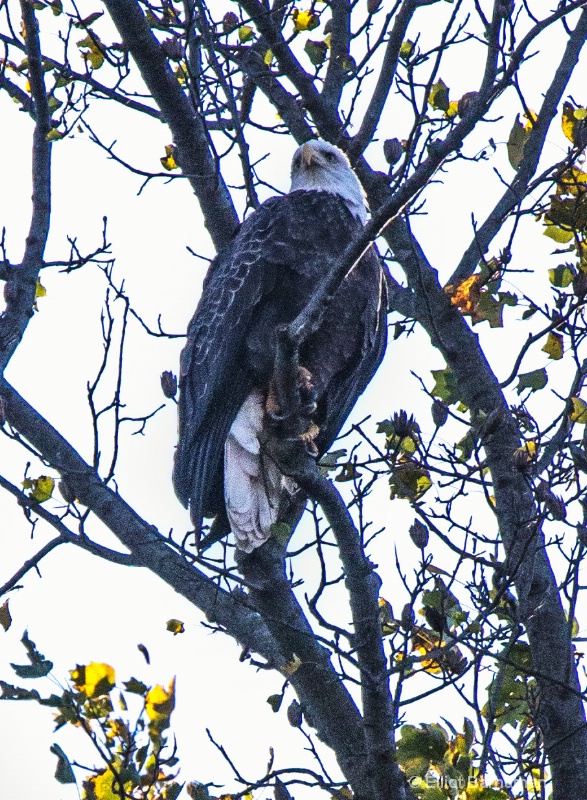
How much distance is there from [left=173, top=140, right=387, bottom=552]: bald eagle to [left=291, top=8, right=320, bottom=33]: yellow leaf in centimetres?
67

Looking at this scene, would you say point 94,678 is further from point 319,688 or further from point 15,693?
point 319,688

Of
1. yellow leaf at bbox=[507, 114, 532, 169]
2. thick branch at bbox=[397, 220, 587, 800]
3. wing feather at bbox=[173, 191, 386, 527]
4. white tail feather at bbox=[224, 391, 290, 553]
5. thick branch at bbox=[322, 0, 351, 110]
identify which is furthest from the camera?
thick branch at bbox=[322, 0, 351, 110]

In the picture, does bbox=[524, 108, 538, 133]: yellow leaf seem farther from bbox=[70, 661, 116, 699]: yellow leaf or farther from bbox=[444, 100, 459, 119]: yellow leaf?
bbox=[70, 661, 116, 699]: yellow leaf

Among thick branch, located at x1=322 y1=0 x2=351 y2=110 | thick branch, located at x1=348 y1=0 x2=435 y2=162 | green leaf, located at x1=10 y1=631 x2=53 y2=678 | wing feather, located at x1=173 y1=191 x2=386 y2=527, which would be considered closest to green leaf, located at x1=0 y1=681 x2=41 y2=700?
green leaf, located at x1=10 y1=631 x2=53 y2=678

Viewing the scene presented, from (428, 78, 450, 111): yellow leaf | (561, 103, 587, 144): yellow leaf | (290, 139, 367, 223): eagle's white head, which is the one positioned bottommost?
(561, 103, 587, 144): yellow leaf

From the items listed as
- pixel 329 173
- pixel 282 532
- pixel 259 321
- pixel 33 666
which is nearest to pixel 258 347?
pixel 259 321

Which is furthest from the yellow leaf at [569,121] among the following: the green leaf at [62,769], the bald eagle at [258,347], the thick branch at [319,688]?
the green leaf at [62,769]

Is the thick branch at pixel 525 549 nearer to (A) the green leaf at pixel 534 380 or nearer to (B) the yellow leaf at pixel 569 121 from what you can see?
(A) the green leaf at pixel 534 380

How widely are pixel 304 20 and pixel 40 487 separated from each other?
216 cm

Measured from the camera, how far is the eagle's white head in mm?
5129

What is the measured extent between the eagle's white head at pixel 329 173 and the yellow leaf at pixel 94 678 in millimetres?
3123

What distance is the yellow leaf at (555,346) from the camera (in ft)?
12.8

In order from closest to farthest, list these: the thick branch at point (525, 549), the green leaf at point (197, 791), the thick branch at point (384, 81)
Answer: the green leaf at point (197, 791)
the thick branch at point (525, 549)
the thick branch at point (384, 81)

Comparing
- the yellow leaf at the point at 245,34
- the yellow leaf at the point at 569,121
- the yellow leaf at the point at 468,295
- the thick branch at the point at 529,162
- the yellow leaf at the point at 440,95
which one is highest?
the yellow leaf at the point at 245,34
